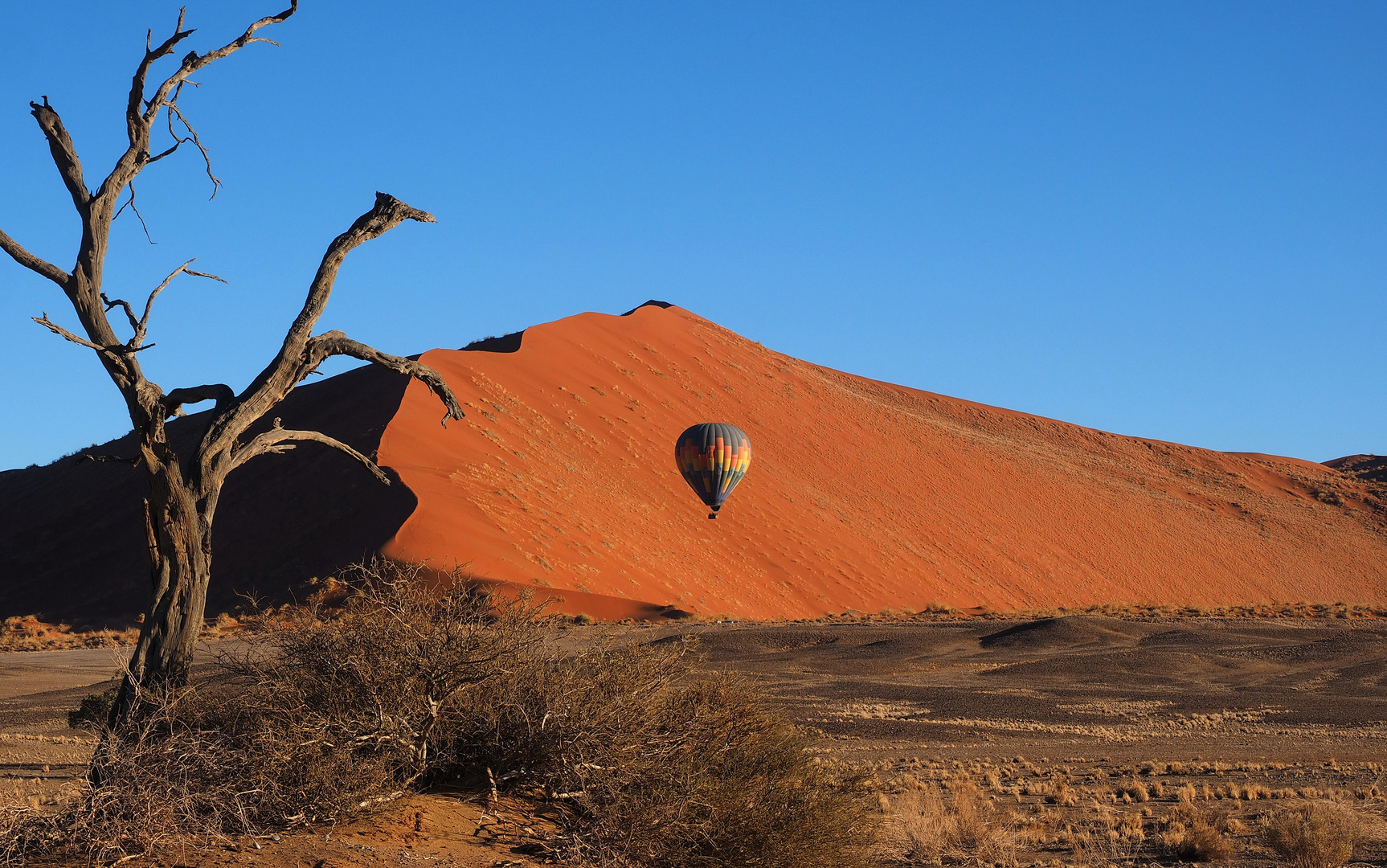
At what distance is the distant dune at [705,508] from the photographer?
108 feet

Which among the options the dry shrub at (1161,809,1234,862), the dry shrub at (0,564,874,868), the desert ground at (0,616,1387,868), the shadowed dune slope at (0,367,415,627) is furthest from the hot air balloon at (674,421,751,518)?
the dry shrub at (0,564,874,868)

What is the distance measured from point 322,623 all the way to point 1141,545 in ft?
188

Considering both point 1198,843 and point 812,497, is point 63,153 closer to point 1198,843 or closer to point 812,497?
point 1198,843

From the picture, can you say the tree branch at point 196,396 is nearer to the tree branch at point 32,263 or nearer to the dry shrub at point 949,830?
the tree branch at point 32,263

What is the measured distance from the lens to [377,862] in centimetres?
543

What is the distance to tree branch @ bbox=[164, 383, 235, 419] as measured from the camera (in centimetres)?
728

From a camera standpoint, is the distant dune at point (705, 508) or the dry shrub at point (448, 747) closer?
the dry shrub at point (448, 747)

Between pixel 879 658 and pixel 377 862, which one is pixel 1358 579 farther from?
pixel 377 862

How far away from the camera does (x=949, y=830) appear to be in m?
9.92

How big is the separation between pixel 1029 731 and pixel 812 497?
3257 cm

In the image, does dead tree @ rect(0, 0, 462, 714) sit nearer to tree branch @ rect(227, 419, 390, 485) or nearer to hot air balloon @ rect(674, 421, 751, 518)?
tree branch @ rect(227, 419, 390, 485)

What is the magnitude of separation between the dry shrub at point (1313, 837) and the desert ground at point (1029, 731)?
0.19m

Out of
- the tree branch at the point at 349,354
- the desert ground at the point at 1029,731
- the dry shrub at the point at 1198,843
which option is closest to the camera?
the desert ground at the point at 1029,731

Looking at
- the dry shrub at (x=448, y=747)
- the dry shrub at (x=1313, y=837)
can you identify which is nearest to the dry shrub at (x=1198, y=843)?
the dry shrub at (x=1313, y=837)
